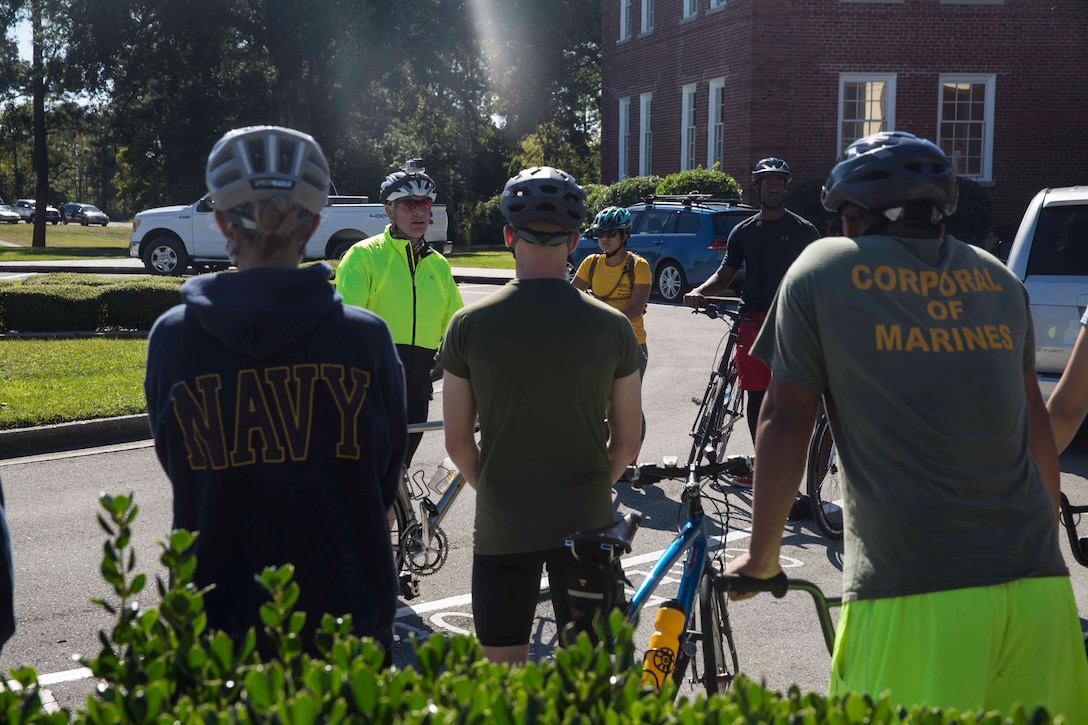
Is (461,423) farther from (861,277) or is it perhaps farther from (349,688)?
(349,688)

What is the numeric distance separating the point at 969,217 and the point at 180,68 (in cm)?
2871

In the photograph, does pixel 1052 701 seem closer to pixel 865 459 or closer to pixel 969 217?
pixel 865 459

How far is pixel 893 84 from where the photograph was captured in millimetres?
26641

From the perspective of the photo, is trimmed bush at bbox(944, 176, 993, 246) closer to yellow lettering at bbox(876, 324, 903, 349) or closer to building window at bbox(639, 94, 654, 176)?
building window at bbox(639, 94, 654, 176)

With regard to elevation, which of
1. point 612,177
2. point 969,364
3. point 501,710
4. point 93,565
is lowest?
point 93,565

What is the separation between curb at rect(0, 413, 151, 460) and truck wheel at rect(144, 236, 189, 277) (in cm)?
1676

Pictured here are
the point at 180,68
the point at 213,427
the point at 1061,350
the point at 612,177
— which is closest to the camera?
the point at 213,427

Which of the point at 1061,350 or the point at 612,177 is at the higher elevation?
the point at 612,177

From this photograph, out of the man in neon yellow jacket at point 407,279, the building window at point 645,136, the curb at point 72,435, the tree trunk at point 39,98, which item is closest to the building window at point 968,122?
the building window at point 645,136

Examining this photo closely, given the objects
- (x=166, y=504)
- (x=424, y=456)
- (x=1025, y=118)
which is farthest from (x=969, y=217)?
(x=166, y=504)

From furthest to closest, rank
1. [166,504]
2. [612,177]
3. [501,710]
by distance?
1. [612,177]
2. [166,504]
3. [501,710]

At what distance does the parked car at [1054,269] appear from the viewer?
27.4ft

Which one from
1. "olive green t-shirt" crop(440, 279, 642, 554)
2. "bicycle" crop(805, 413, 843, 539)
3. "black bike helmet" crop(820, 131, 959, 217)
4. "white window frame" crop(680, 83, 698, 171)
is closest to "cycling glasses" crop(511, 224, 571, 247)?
"olive green t-shirt" crop(440, 279, 642, 554)

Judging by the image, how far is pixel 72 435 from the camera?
30.8ft
